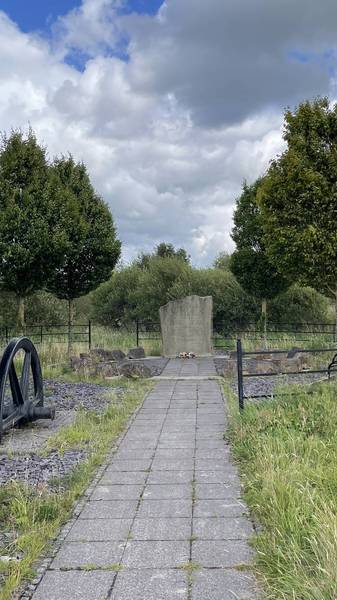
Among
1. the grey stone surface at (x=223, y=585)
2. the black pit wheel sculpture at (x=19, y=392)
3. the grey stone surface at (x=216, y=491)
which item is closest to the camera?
the grey stone surface at (x=223, y=585)

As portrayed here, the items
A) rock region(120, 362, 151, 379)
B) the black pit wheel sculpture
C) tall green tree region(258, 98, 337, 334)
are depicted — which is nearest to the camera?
the black pit wheel sculpture

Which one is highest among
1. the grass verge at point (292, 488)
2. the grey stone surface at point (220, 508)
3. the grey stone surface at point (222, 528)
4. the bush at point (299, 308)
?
the bush at point (299, 308)

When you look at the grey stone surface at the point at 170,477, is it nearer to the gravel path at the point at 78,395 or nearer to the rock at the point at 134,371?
the gravel path at the point at 78,395

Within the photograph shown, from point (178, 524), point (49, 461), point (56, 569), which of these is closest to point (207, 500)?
point (178, 524)

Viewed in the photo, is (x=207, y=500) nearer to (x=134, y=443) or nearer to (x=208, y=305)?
(x=134, y=443)

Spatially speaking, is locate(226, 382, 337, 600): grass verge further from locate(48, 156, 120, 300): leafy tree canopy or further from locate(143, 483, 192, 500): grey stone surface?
locate(48, 156, 120, 300): leafy tree canopy

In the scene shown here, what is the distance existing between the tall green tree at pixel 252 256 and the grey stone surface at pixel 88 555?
518 inches

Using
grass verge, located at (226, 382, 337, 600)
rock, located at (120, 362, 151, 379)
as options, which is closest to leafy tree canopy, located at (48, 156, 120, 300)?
rock, located at (120, 362, 151, 379)

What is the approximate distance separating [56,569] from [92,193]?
1470 centimetres

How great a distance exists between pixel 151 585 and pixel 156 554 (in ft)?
1.19

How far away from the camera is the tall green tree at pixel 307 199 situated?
12.2 metres

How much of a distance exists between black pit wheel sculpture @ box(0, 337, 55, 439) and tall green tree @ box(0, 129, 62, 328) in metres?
5.85

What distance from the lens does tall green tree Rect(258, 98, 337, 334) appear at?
1225cm

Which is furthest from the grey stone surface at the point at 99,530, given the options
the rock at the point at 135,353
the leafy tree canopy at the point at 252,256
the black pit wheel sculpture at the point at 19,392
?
the leafy tree canopy at the point at 252,256
